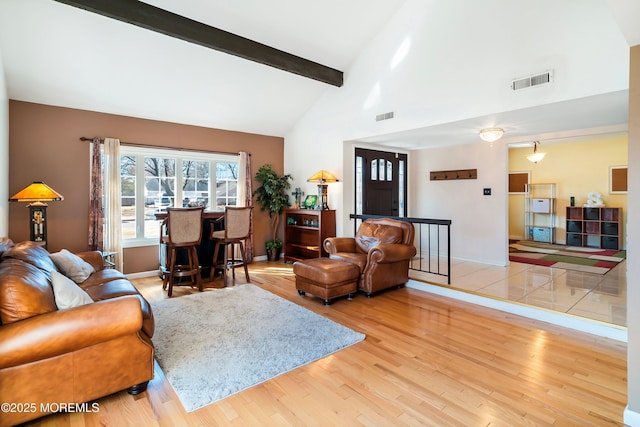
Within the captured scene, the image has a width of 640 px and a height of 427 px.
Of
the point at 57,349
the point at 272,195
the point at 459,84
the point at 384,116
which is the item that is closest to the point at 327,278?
the point at 57,349

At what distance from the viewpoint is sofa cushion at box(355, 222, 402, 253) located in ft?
15.3

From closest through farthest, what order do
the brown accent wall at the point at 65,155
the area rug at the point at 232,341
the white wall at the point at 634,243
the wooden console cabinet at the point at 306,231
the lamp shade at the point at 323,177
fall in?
the white wall at the point at 634,243, the area rug at the point at 232,341, the brown accent wall at the point at 65,155, the lamp shade at the point at 323,177, the wooden console cabinet at the point at 306,231

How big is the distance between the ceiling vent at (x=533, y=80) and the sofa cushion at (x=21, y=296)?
15.4 ft

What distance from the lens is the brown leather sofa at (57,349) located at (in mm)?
1840

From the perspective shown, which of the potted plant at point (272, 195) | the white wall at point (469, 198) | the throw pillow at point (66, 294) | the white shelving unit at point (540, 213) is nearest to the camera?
the throw pillow at point (66, 294)

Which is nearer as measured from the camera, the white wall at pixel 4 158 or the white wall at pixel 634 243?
the white wall at pixel 634 243

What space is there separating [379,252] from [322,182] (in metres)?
2.06

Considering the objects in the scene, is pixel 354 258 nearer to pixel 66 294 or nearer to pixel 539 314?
pixel 539 314

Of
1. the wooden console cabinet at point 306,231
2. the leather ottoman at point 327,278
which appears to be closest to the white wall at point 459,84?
the wooden console cabinet at point 306,231

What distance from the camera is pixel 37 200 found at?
3.99 meters

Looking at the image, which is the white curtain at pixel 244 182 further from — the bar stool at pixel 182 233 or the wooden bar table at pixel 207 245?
the bar stool at pixel 182 233

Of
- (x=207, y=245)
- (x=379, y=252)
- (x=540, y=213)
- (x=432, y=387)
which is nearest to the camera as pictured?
(x=432, y=387)

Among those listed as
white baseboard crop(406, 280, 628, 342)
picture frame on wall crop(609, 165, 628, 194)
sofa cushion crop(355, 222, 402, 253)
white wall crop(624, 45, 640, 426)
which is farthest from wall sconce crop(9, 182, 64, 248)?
picture frame on wall crop(609, 165, 628, 194)

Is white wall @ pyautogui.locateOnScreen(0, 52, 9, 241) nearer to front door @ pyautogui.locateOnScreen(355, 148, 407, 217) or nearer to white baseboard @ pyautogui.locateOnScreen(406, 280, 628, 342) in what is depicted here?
front door @ pyautogui.locateOnScreen(355, 148, 407, 217)
